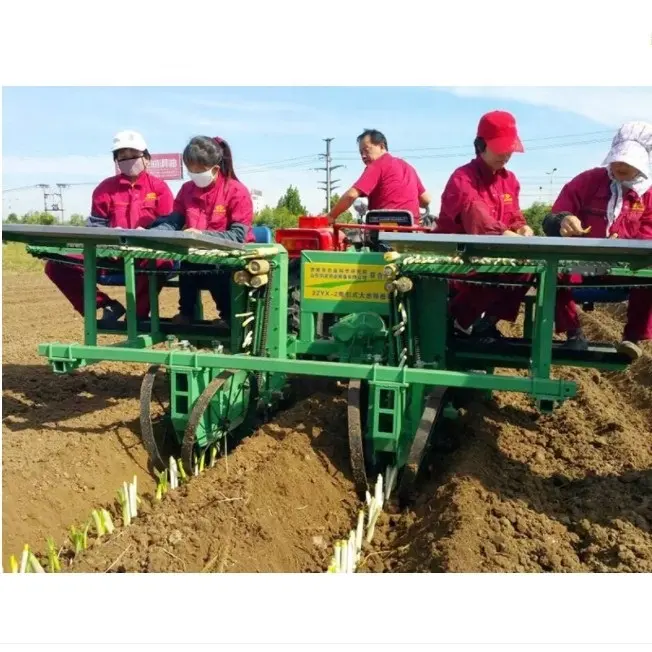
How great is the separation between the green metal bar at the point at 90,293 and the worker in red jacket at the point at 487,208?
220 cm

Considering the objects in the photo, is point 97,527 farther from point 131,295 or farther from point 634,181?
point 634,181

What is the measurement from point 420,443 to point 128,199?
10.0 feet

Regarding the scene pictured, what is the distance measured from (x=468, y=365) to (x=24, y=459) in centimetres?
285

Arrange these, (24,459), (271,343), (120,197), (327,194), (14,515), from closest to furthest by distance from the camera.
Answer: (14,515)
(24,459)
(271,343)
(120,197)
(327,194)

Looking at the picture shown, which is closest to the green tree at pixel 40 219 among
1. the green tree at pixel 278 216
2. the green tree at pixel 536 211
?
the green tree at pixel 278 216

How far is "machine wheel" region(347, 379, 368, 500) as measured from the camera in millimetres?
4062

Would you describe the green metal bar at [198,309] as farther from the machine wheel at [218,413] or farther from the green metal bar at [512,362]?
the green metal bar at [512,362]

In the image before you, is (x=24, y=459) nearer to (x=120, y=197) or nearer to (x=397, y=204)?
(x=120, y=197)

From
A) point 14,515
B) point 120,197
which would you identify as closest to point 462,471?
point 14,515

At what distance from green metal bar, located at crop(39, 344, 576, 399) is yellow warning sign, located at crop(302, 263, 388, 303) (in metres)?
0.75

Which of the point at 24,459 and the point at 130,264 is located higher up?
the point at 130,264

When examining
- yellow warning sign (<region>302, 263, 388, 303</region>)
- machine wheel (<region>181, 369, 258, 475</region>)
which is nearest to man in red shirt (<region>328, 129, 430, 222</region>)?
yellow warning sign (<region>302, 263, 388, 303</region>)

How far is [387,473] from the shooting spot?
418 centimetres

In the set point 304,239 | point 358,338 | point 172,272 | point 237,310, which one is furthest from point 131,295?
point 358,338
